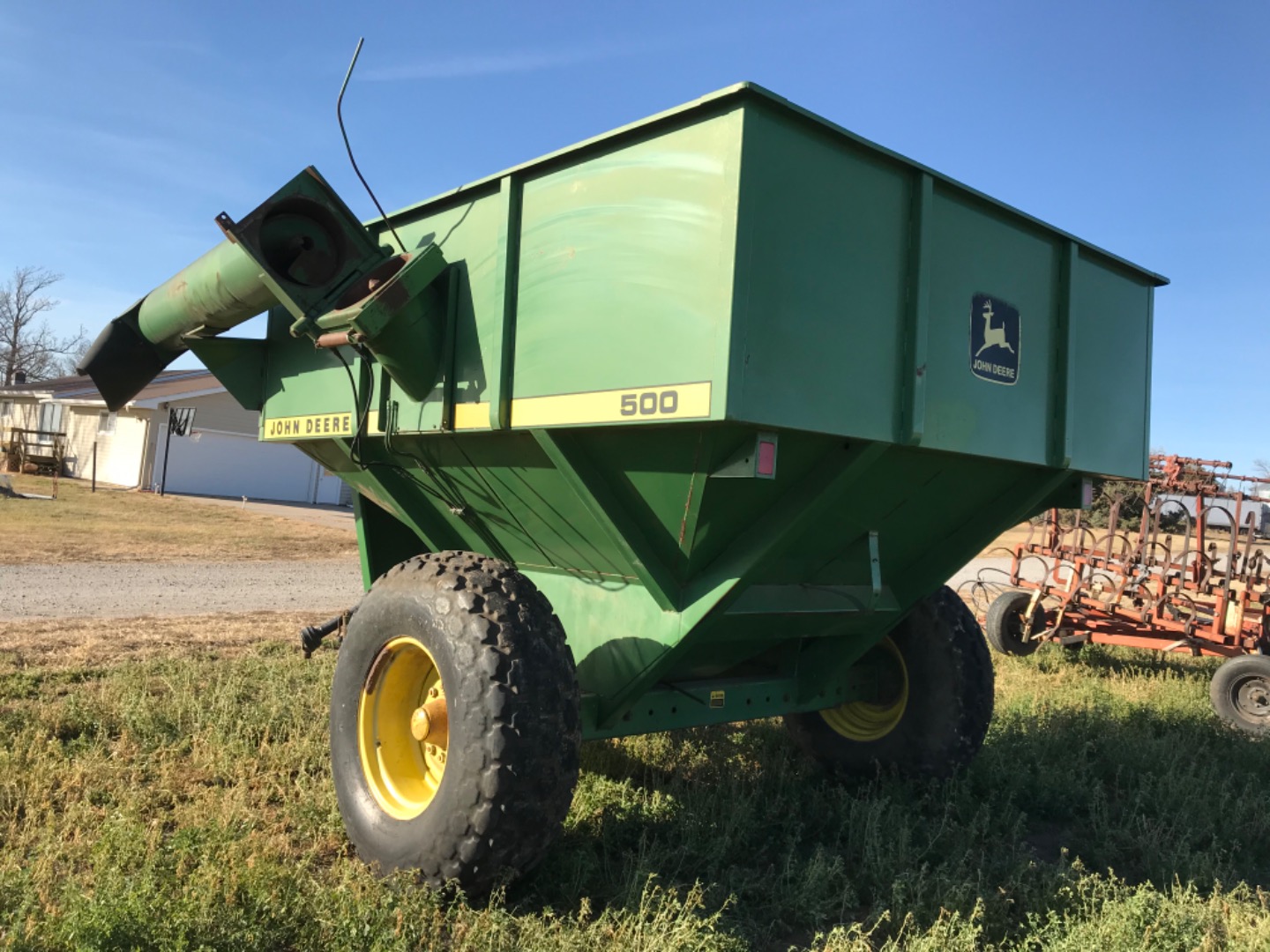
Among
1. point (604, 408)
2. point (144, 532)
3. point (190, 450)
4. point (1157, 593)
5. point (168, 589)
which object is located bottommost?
point (168, 589)

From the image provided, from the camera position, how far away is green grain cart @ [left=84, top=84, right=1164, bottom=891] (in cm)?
309

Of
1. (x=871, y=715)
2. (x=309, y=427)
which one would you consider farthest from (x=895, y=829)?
(x=309, y=427)

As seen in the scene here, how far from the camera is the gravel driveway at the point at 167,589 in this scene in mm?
8953

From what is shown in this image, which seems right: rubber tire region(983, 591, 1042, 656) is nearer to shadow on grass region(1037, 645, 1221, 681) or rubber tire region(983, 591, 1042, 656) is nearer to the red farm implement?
the red farm implement

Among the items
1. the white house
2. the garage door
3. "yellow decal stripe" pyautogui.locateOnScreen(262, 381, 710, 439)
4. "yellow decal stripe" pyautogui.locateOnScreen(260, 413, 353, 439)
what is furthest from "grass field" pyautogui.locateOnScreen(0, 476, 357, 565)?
"yellow decal stripe" pyautogui.locateOnScreen(262, 381, 710, 439)

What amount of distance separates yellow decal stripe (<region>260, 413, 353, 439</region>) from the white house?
65.2 feet

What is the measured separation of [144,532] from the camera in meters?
15.9

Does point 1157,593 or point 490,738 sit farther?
point 1157,593

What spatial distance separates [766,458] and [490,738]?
131 centimetres

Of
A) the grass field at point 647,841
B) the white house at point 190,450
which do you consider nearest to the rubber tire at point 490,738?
the grass field at point 647,841

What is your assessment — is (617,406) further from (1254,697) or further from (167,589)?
(167,589)

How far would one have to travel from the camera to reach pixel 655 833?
410 centimetres

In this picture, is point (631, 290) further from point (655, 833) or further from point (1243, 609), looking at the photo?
point (1243, 609)

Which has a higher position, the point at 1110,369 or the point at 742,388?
the point at 1110,369
